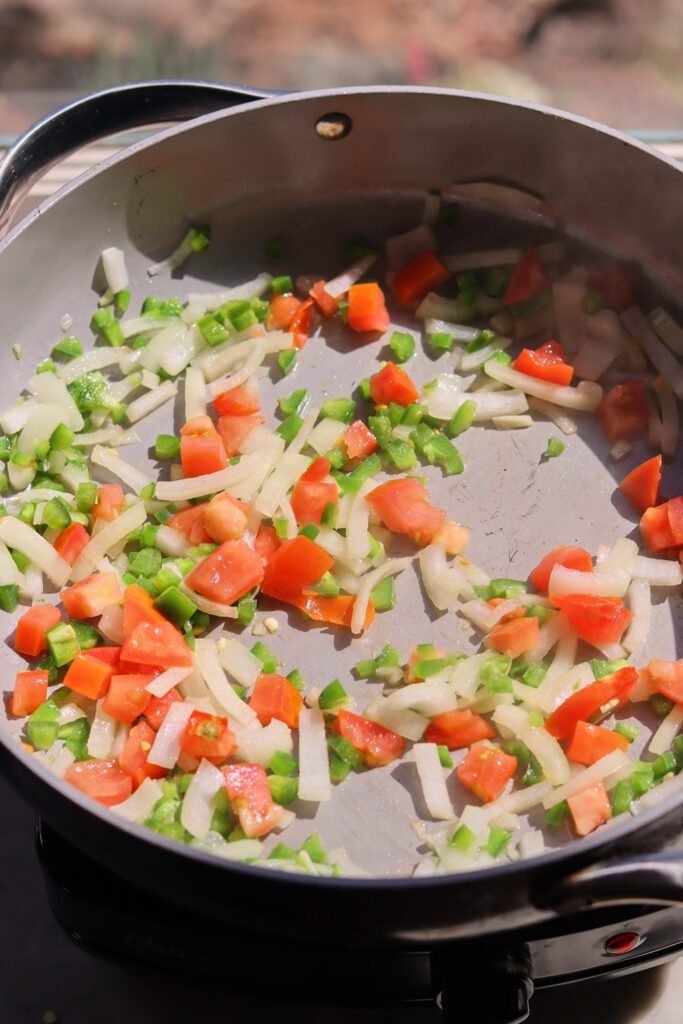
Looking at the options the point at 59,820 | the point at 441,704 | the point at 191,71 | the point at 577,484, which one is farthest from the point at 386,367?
the point at 191,71

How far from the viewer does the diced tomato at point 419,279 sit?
162cm

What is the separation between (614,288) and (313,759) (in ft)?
2.83

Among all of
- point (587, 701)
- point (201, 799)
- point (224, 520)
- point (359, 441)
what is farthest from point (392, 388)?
point (201, 799)

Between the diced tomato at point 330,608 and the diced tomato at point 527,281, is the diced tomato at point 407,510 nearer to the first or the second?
the diced tomato at point 330,608

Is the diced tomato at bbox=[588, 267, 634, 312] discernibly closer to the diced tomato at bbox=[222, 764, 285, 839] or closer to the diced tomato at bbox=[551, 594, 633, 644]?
the diced tomato at bbox=[551, 594, 633, 644]

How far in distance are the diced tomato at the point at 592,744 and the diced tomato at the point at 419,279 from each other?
28.8 inches

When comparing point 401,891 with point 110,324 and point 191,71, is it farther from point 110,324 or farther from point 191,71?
point 191,71

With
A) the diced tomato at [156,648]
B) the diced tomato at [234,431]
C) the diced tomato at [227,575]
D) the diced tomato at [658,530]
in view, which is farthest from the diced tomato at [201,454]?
the diced tomato at [658,530]

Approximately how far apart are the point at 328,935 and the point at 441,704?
0.39 meters

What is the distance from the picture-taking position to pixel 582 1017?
3.90 feet

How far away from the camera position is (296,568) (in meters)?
1.34

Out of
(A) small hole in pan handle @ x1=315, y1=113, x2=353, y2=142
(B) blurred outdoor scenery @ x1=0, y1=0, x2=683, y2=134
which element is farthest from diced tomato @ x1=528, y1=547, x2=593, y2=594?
(B) blurred outdoor scenery @ x1=0, y1=0, x2=683, y2=134

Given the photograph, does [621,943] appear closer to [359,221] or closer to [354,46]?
[359,221]

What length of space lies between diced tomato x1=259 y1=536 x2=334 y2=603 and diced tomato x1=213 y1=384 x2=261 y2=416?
25cm
